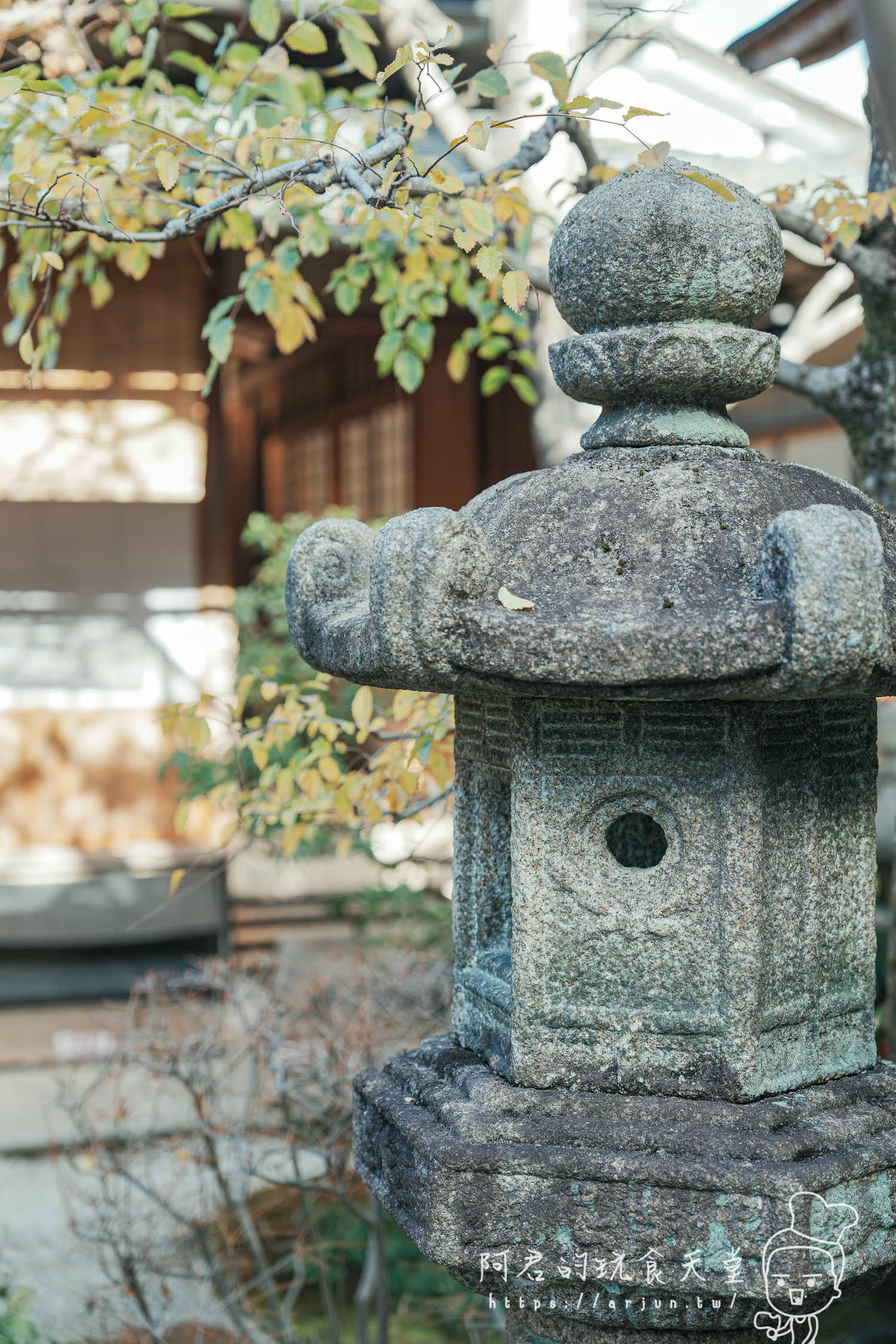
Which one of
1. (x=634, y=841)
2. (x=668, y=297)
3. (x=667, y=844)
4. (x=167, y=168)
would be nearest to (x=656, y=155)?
(x=668, y=297)

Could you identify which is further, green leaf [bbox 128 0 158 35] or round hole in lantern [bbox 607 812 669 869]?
green leaf [bbox 128 0 158 35]

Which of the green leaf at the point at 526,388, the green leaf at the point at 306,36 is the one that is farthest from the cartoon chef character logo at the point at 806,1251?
the green leaf at the point at 526,388

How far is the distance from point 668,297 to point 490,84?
40.2 inches

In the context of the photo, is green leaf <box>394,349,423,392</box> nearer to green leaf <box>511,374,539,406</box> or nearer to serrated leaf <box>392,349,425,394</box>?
serrated leaf <box>392,349,425,394</box>

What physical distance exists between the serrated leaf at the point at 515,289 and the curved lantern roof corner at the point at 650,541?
124 millimetres

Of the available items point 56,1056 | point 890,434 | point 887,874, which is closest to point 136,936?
point 56,1056

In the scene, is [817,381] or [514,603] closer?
[514,603]

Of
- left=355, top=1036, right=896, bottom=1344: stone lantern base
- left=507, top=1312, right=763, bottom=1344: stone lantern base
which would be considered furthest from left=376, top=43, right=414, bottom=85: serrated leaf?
left=507, top=1312, right=763, bottom=1344: stone lantern base

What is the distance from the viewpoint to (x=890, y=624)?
2.21 meters

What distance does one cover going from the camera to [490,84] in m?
3.04

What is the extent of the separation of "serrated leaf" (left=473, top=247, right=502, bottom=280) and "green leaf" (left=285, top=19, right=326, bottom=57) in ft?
3.96

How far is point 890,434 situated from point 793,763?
189 centimetres

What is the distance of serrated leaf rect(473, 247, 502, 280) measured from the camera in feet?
8.78

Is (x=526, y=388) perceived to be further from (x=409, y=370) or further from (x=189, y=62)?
(x=189, y=62)
